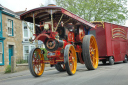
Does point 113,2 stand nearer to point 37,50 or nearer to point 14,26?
point 14,26

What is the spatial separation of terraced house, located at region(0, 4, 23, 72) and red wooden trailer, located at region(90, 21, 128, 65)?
7765 mm

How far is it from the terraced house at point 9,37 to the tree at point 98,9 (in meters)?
9.59

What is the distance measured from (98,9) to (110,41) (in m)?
15.1

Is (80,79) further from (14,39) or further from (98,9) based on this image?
(98,9)

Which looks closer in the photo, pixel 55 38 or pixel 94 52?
pixel 55 38

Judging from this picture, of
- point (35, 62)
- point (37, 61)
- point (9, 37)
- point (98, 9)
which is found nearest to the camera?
point (35, 62)

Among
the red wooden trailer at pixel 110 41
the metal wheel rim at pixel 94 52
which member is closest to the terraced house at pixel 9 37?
the red wooden trailer at pixel 110 41

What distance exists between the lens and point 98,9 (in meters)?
27.9

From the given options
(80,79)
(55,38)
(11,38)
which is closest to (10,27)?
(11,38)

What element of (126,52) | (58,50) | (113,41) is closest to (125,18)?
(126,52)

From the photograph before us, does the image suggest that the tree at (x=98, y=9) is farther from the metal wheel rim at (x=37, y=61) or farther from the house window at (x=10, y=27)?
the metal wheel rim at (x=37, y=61)

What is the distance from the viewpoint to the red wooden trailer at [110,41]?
43.9 feet

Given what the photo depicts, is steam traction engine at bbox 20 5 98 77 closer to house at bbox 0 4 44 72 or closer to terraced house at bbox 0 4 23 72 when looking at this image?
house at bbox 0 4 44 72

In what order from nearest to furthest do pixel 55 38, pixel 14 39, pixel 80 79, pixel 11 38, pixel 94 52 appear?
pixel 80 79 → pixel 55 38 → pixel 94 52 → pixel 11 38 → pixel 14 39
